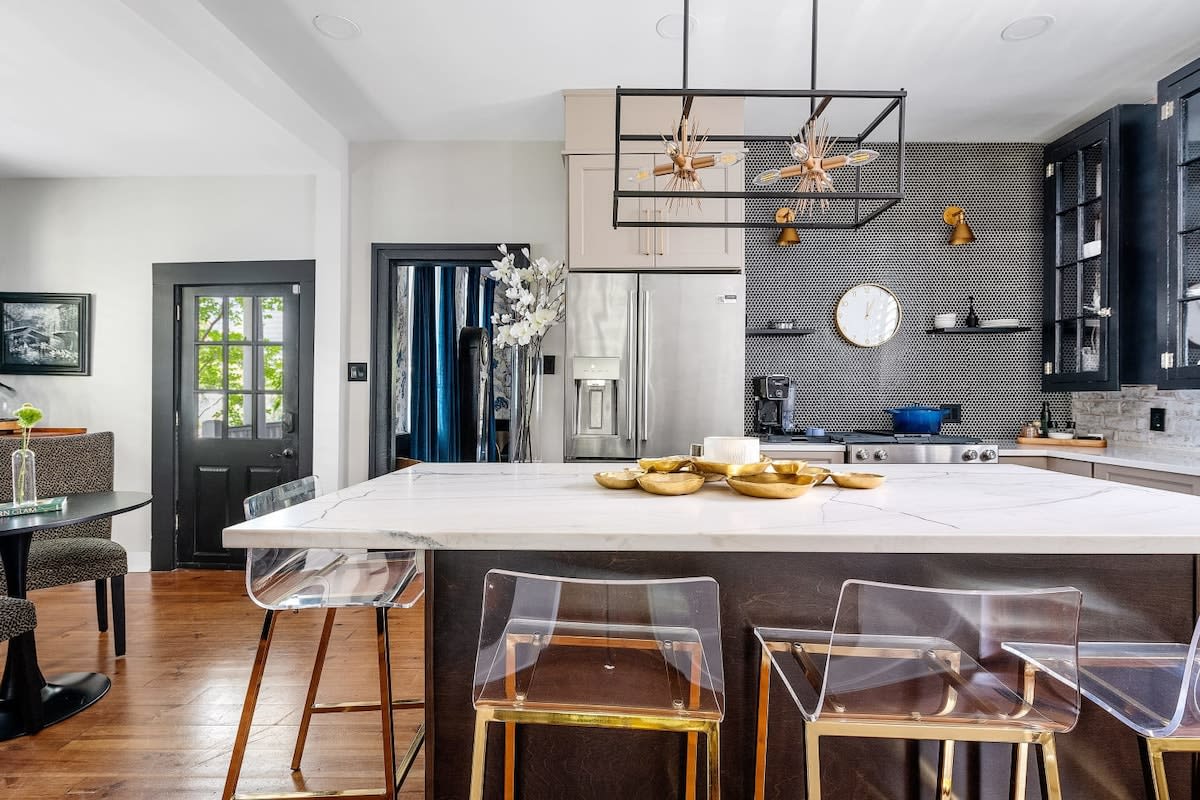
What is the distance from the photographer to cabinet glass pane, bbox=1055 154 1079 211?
3539mm

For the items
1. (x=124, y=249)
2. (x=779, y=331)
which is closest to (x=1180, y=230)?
(x=779, y=331)

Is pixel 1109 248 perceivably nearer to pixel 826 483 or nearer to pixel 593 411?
pixel 826 483

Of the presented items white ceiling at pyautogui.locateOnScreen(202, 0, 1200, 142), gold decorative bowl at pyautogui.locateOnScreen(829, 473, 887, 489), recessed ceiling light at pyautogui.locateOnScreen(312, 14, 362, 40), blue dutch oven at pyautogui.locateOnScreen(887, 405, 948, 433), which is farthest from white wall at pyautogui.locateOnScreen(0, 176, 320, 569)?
blue dutch oven at pyautogui.locateOnScreen(887, 405, 948, 433)

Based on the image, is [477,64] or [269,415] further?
[269,415]

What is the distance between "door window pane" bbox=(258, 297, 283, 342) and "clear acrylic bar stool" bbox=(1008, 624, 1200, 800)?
13.9 feet

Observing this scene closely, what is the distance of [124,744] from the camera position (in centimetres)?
202

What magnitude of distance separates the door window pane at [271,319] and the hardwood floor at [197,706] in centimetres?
165

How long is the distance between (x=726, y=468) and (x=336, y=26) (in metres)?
2.55

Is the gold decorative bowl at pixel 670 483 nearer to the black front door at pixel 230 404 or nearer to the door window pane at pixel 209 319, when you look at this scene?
the black front door at pixel 230 404

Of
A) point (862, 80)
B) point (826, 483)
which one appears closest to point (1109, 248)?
point (862, 80)

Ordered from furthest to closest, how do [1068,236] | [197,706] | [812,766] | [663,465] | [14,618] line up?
[1068,236] < [197,706] < [14,618] < [663,465] < [812,766]

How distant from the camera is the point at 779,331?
379 centimetres

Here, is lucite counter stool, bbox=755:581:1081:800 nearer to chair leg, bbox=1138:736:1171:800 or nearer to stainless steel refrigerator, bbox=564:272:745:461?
chair leg, bbox=1138:736:1171:800

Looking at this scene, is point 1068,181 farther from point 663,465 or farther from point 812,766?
point 812,766
